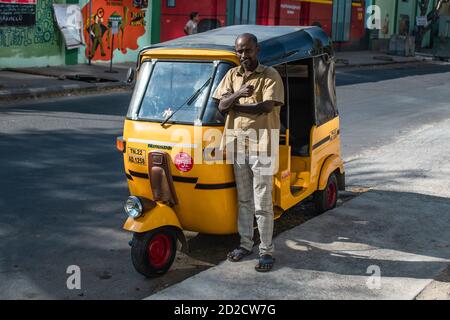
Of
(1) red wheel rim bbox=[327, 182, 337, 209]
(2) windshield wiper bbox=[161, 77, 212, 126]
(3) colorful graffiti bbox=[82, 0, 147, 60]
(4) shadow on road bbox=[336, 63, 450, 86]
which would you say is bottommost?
(1) red wheel rim bbox=[327, 182, 337, 209]

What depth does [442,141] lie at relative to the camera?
41.1 ft

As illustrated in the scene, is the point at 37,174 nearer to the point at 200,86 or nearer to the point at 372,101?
the point at 200,86

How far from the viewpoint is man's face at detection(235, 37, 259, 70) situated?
546cm

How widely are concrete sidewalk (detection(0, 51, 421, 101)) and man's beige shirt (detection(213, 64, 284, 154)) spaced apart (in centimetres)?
1070

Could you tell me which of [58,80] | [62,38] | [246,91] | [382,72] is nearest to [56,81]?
[58,80]

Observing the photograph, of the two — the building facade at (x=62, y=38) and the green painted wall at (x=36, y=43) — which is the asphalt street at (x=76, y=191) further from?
the building facade at (x=62, y=38)

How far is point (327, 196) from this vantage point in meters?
7.61

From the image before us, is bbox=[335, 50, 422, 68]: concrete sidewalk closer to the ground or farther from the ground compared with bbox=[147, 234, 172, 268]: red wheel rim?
farther from the ground

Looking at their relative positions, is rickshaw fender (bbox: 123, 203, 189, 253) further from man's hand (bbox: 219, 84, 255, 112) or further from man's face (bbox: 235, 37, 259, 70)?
man's face (bbox: 235, 37, 259, 70)

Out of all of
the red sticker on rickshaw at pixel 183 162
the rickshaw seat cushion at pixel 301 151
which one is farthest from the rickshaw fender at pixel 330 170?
the red sticker on rickshaw at pixel 183 162

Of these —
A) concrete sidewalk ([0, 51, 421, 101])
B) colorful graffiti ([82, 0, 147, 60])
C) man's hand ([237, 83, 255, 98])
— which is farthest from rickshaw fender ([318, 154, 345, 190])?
colorful graffiti ([82, 0, 147, 60])

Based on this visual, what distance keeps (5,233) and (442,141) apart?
8700 mm

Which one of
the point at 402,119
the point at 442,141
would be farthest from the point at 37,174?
the point at 402,119

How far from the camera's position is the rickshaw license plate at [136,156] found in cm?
595
